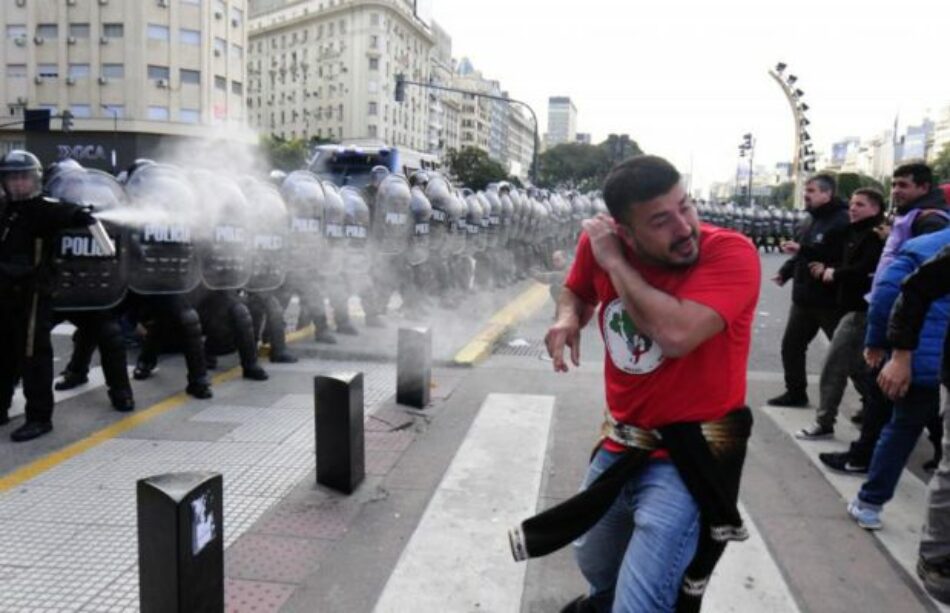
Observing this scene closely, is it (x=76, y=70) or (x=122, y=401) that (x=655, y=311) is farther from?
(x=76, y=70)

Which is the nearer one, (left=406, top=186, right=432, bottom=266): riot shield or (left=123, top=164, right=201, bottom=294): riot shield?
(left=123, top=164, right=201, bottom=294): riot shield

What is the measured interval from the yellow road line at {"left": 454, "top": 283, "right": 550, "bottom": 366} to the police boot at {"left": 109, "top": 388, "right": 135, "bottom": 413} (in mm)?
2910

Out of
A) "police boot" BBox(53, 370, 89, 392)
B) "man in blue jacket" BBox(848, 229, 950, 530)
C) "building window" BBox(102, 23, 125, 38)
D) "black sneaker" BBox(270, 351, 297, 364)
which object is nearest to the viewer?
"man in blue jacket" BBox(848, 229, 950, 530)

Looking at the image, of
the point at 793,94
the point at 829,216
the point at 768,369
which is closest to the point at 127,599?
the point at 829,216

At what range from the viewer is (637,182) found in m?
2.14

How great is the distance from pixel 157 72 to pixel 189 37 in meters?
3.08

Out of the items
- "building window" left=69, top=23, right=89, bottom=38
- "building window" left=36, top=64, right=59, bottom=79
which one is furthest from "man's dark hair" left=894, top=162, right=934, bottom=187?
"building window" left=36, top=64, right=59, bottom=79

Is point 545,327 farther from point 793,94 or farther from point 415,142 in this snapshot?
point 415,142

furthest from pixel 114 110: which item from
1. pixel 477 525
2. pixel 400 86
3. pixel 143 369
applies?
pixel 477 525

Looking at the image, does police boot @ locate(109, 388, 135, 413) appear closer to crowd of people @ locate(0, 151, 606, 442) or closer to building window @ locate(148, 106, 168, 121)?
crowd of people @ locate(0, 151, 606, 442)

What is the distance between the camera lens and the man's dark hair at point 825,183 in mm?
5812

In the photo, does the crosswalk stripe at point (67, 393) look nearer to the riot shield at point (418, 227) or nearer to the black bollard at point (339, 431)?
the black bollard at point (339, 431)

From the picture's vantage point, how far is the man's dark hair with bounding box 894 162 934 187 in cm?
445

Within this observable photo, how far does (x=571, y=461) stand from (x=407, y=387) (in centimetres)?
160
